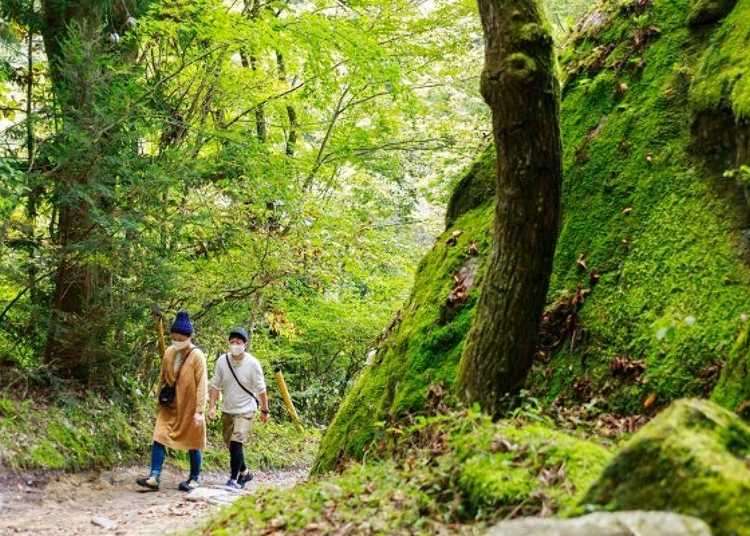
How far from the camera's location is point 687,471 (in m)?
2.28

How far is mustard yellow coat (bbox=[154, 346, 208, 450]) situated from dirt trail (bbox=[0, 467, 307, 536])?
648 millimetres

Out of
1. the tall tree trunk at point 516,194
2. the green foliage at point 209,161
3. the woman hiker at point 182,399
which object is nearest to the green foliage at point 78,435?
the green foliage at point 209,161

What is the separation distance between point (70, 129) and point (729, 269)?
7.78m

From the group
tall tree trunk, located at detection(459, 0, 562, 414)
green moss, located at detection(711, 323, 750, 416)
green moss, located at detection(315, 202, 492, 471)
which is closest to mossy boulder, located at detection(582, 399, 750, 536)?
green moss, located at detection(711, 323, 750, 416)

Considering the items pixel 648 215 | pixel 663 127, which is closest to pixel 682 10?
pixel 663 127

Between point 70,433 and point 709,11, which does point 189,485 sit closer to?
point 70,433

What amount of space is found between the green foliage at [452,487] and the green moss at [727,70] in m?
2.65

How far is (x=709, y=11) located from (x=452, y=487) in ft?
15.2

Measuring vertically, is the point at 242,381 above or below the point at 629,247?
below

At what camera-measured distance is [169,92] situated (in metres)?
11.4

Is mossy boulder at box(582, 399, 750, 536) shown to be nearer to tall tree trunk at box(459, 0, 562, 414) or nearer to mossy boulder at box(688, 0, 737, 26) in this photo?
tall tree trunk at box(459, 0, 562, 414)

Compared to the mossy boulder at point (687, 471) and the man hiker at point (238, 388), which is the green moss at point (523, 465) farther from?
the man hiker at point (238, 388)

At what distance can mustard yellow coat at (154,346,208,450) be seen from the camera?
8.46m

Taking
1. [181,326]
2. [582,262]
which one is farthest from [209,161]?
[582,262]
